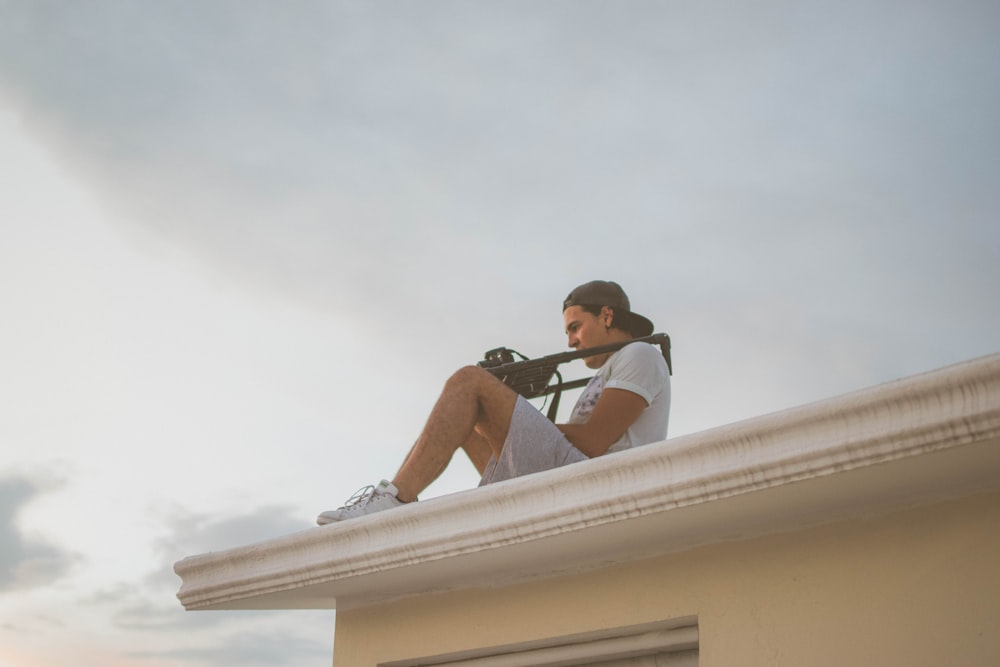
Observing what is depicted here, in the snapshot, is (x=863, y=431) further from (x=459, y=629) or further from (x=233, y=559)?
(x=233, y=559)

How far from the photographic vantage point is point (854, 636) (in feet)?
9.82

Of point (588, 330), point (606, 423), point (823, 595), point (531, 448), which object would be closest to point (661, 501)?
point (823, 595)

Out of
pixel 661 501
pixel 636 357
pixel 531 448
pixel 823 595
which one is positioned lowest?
pixel 823 595

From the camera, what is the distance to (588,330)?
190 inches

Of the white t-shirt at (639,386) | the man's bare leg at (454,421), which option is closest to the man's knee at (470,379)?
the man's bare leg at (454,421)

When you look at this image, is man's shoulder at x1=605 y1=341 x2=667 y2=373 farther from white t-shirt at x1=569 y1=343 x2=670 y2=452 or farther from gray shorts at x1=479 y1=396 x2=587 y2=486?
gray shorts at x1=479 y1=396 x2=587 y2=486

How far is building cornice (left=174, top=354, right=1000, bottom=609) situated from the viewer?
2686mm

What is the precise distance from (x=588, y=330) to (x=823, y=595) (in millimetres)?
1932

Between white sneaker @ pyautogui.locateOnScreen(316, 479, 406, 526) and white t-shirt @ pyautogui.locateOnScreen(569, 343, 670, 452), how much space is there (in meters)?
0.81

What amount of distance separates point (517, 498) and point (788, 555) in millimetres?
748

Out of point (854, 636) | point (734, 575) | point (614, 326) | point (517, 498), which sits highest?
point (614, 326)

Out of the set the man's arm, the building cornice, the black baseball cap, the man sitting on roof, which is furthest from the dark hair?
the building cornice

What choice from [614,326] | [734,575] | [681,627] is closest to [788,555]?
[734,575]

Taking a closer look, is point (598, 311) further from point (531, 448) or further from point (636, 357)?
point (531, 448)
